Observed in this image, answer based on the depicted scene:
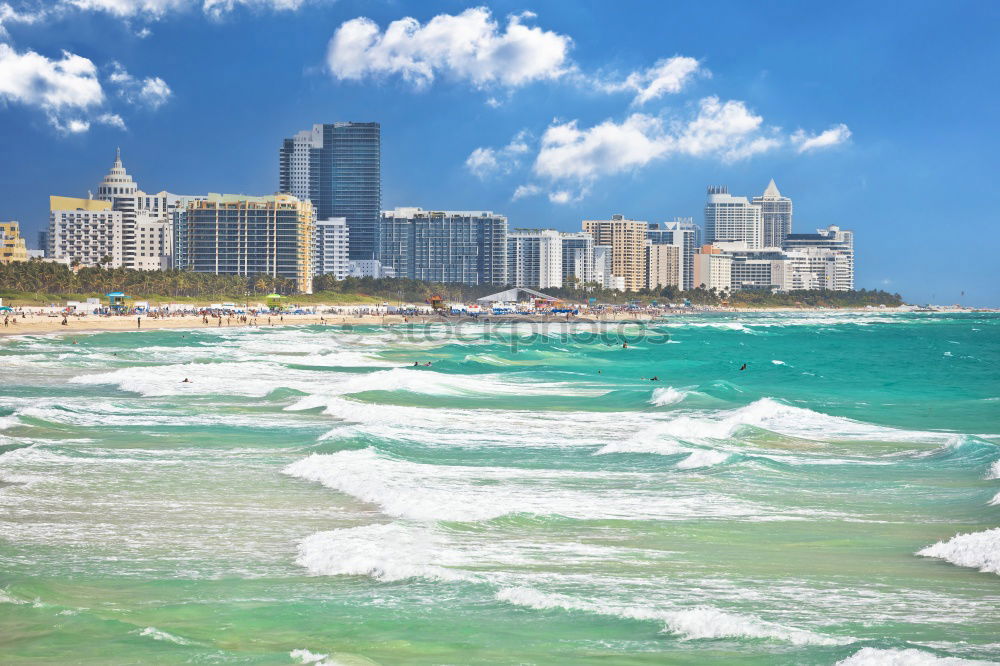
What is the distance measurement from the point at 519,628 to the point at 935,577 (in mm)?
5980

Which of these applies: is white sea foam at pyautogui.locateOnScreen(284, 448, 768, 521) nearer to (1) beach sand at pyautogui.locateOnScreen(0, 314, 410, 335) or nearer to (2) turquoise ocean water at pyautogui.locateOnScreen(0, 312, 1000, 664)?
(2) turquoise ocean water at pyautogui.locateOnScreen(0, 312, 1000, 664)

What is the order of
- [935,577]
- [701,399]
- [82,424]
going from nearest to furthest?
1. [935,577]
2. [82,424]
3. [701,399]

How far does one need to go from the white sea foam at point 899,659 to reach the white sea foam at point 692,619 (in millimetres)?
563

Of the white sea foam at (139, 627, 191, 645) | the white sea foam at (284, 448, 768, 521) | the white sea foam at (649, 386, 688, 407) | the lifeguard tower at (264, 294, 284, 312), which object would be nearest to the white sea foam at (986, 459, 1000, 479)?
the white sea foam at (284, 448, 768, 521)

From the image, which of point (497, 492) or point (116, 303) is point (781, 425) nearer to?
→ point (497, 492)

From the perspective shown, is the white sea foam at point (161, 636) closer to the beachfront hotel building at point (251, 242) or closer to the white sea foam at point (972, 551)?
the white sea foam at point (972, 551)

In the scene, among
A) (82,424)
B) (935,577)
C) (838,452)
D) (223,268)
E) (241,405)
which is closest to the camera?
(935,577)

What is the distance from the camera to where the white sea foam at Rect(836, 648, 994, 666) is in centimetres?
1071

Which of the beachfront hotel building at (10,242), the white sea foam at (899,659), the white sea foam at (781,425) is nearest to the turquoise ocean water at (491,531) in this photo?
the white sea foam at (899,659)

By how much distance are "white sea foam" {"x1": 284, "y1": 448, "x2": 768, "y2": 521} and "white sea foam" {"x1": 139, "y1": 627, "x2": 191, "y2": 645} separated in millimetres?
6166

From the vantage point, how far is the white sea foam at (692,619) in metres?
11.8

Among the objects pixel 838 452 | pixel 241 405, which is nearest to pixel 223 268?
pixel 241 405

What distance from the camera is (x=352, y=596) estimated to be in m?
13.3

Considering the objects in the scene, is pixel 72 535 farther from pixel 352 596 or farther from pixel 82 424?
pixel 82 424
